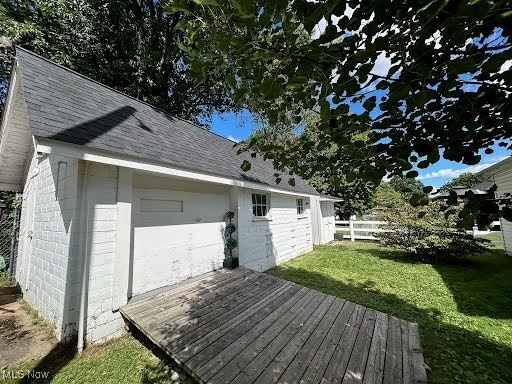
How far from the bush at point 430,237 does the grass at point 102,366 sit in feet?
29.9

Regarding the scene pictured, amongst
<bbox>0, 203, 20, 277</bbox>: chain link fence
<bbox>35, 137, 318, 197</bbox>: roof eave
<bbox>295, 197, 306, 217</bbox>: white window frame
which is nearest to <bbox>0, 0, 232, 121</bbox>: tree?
<bbox>0, 203, 20, 277</bbox>: chain link fence

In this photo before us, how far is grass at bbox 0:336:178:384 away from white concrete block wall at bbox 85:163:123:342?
0.29 metres

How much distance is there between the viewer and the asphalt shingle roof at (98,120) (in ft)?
11.5

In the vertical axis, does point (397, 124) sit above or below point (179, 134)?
below

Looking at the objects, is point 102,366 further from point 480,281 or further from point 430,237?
point 430,237

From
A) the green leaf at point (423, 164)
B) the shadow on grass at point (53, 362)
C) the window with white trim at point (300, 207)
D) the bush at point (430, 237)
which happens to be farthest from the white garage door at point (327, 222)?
the green leaf at point (423, 164)

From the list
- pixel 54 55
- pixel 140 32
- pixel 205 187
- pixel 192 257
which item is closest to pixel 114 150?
pixel 205 187

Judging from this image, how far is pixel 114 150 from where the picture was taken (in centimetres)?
379

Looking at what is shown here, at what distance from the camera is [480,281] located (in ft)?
22.1

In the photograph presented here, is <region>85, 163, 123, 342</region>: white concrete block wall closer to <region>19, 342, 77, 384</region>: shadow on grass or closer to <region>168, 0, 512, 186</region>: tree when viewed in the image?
<region>19, 342, 77, 384</region>: shadow on grass

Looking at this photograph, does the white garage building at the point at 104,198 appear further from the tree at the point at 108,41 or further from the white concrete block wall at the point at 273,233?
the tree at the point at 108,41

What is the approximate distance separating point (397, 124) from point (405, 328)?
3666 mm

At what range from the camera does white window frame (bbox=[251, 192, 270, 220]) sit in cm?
796

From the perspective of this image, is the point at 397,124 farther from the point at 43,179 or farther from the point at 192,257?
the point at 43,179
